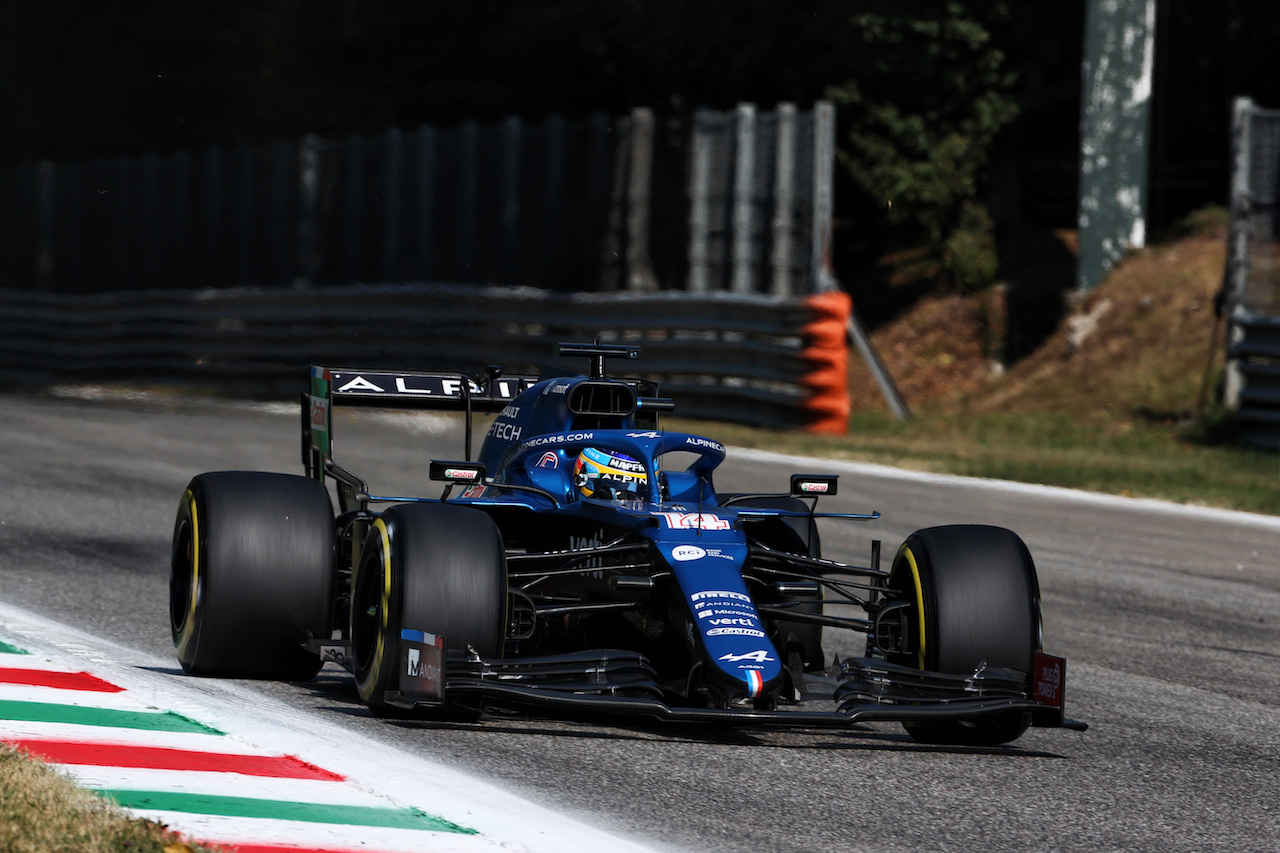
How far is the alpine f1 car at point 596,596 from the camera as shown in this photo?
610 cm

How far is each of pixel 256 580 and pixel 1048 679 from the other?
2.98 m

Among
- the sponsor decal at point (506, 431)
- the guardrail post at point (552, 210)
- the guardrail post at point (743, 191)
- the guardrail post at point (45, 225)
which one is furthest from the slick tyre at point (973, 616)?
the guardrail post at point (45, 225)

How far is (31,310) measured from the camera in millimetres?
26000

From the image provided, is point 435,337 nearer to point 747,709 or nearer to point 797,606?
point 797,606

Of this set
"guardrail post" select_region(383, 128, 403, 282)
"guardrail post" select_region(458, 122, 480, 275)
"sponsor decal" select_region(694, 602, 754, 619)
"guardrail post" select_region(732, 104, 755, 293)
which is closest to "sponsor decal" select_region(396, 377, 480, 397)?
"sponsor decal" select_region(694, 602, 754, 619)

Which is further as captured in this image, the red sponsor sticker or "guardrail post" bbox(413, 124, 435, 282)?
"guardrail post" bbox(413, 124, 435, 282)

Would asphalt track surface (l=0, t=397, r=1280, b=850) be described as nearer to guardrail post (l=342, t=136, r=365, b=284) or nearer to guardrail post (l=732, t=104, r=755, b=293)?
guardrail post (l=732, t=104, r=755, b=293)

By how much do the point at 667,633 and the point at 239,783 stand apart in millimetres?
1934

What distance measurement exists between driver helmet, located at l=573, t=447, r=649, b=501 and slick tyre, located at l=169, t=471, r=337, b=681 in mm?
1035

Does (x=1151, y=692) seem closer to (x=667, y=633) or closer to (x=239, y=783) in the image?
(x=667, y=633)

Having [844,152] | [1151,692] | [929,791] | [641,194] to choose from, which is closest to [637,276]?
[641,194]

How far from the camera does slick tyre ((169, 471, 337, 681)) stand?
6.91 meters

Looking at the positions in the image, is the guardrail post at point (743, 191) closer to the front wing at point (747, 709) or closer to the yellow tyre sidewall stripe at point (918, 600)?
the yellow tyre sidewall stripe at point (918, 600)

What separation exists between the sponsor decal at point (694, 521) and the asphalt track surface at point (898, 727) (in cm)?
74
